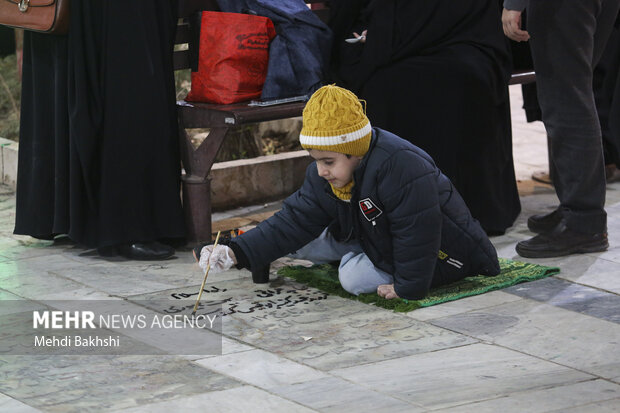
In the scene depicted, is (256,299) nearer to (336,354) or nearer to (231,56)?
(336,354)

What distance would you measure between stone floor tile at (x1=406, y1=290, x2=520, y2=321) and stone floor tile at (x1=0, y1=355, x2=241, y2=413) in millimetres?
932

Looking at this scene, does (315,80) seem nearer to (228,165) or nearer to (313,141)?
(228,165)

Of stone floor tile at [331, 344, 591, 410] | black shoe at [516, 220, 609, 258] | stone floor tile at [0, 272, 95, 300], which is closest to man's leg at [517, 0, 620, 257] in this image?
black shoe at [516, 220, 609, 258]

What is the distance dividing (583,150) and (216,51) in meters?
1.70

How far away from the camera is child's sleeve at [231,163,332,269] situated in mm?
4133

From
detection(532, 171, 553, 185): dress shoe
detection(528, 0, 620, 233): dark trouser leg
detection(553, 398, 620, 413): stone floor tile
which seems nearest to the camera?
detection(553, 398, 620, 413): stone floor tile

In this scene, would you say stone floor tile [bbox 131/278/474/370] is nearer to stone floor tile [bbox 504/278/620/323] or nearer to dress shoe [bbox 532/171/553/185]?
stone floor tile [bbox 504/278/620/323]

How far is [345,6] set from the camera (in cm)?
534

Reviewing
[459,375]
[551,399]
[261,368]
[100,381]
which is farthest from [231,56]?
[551,399]

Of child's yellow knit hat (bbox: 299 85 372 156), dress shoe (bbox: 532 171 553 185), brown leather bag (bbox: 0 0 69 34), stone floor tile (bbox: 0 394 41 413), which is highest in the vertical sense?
brown leather bag (bbox: 0 0 69 34)

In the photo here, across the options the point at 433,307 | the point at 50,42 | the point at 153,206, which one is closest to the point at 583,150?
the point at 433,307

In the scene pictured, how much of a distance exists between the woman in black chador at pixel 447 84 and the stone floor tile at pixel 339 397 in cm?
201

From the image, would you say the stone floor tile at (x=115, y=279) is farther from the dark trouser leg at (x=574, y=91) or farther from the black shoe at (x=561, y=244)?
the dark trouser leg at (x=574, y=91)

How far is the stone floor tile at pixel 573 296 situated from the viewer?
3.91 m
